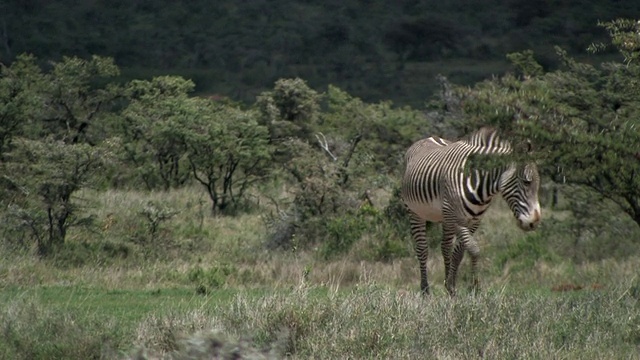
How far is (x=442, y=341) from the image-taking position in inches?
346

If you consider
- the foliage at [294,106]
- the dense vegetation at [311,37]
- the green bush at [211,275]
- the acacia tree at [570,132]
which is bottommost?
the dense vegetation at [311,37]

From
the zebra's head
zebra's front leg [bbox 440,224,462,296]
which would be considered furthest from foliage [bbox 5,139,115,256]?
the zebra's head

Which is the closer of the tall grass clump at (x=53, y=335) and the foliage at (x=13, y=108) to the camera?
the tall grass clump at (x=53, y=335)

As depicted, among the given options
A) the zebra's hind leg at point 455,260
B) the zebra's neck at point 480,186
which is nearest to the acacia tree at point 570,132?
the zebra's neck at point 480,186

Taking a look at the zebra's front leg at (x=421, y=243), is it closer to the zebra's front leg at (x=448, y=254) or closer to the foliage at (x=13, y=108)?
the zebra's front leg at (x=448, y=254)

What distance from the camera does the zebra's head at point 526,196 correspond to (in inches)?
464

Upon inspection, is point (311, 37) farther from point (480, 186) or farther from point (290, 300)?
point (290, 300)

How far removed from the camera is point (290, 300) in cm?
945

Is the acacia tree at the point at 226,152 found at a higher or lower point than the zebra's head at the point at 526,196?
lower

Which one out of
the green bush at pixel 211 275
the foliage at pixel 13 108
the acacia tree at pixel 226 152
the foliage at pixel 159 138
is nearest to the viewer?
the green bush at pixel 211 275

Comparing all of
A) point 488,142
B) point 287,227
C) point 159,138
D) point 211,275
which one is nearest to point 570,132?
point 488,142

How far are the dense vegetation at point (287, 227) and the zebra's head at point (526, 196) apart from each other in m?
0.37

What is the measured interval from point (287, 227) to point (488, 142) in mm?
6224

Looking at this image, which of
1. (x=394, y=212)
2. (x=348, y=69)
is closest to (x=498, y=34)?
(x=348, y=69)
